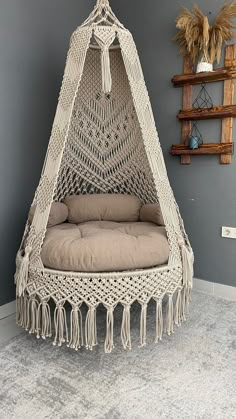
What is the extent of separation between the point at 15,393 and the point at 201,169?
6.09 feet

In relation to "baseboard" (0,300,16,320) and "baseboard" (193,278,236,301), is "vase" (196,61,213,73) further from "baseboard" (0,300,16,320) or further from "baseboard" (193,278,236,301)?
"baseboard" (0,300,16,320)

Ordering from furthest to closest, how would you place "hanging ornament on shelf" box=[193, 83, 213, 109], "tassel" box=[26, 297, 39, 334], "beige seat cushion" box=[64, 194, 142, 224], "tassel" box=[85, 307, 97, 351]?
"hanging ornament on shelf" box=[193, 83, 213, 109] → "beige seat cushion" box=[64, 194, 142, 224] → "tassel" box=[26, 297, 39, 334] → "tassel" box=[85, 307, 97, 351]

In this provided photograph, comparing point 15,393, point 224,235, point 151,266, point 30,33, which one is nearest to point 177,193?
point 224,235

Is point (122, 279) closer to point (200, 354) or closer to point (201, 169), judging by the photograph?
point (200, 354)

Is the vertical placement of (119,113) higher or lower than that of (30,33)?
lower

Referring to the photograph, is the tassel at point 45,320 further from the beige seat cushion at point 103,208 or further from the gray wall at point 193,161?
the gray wall at point 193,161

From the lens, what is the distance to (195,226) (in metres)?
2.55

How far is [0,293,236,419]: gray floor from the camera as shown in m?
1.32

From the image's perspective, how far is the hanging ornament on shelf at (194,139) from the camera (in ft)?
→ 7.86

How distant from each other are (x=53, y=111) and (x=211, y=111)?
44.7 inches

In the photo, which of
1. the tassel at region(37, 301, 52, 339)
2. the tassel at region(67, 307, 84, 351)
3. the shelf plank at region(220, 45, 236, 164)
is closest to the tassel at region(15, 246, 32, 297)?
the tassel at region(37, 301, 52, 339)

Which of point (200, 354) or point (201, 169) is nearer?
point (200, 354)

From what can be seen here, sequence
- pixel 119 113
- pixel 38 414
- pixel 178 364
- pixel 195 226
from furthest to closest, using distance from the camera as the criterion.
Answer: pixel 195 226
pixel 119 113
pixel 178 364
pixel 38 414

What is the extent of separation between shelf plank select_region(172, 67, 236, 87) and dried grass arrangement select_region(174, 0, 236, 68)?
10cm
